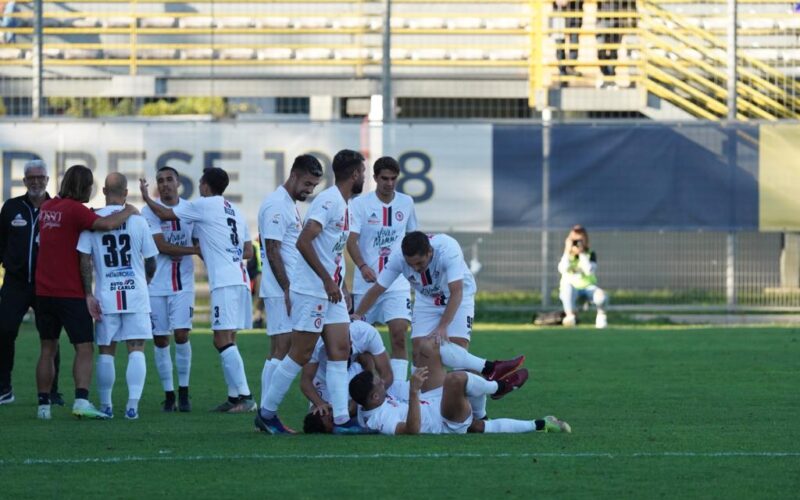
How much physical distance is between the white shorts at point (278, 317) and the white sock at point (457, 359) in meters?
1.53

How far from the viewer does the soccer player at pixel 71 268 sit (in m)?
11.4

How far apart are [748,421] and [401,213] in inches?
145

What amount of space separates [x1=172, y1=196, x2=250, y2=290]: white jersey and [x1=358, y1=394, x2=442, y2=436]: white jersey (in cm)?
A: 258

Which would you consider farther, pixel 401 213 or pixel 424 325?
pixel 401 213

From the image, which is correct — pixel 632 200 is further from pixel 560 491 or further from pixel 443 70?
pixel 560 491

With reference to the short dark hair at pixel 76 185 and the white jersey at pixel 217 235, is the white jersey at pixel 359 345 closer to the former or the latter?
the white jersey at pixel 217 235

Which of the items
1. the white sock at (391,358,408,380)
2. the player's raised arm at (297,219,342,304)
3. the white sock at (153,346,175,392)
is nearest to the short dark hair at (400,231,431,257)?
the player's raised arm at (297,219,342,304)

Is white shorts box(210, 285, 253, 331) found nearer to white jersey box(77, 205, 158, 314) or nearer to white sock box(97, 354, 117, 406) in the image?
white jersey box(77, 205, 158, 314)

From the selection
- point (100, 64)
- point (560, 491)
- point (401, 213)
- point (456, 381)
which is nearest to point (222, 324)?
point (401, 213)

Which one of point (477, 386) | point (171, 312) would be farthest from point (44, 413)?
point (477, 386)

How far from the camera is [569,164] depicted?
74.7 feet

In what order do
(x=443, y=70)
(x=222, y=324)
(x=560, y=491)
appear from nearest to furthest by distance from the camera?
1. (x=560, y=491)
2. (x=222, y=324)
3. (x=443, y=70)

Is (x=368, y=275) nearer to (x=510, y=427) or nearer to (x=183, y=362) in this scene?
(x=183, y=362)

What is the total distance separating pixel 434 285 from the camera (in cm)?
1112
